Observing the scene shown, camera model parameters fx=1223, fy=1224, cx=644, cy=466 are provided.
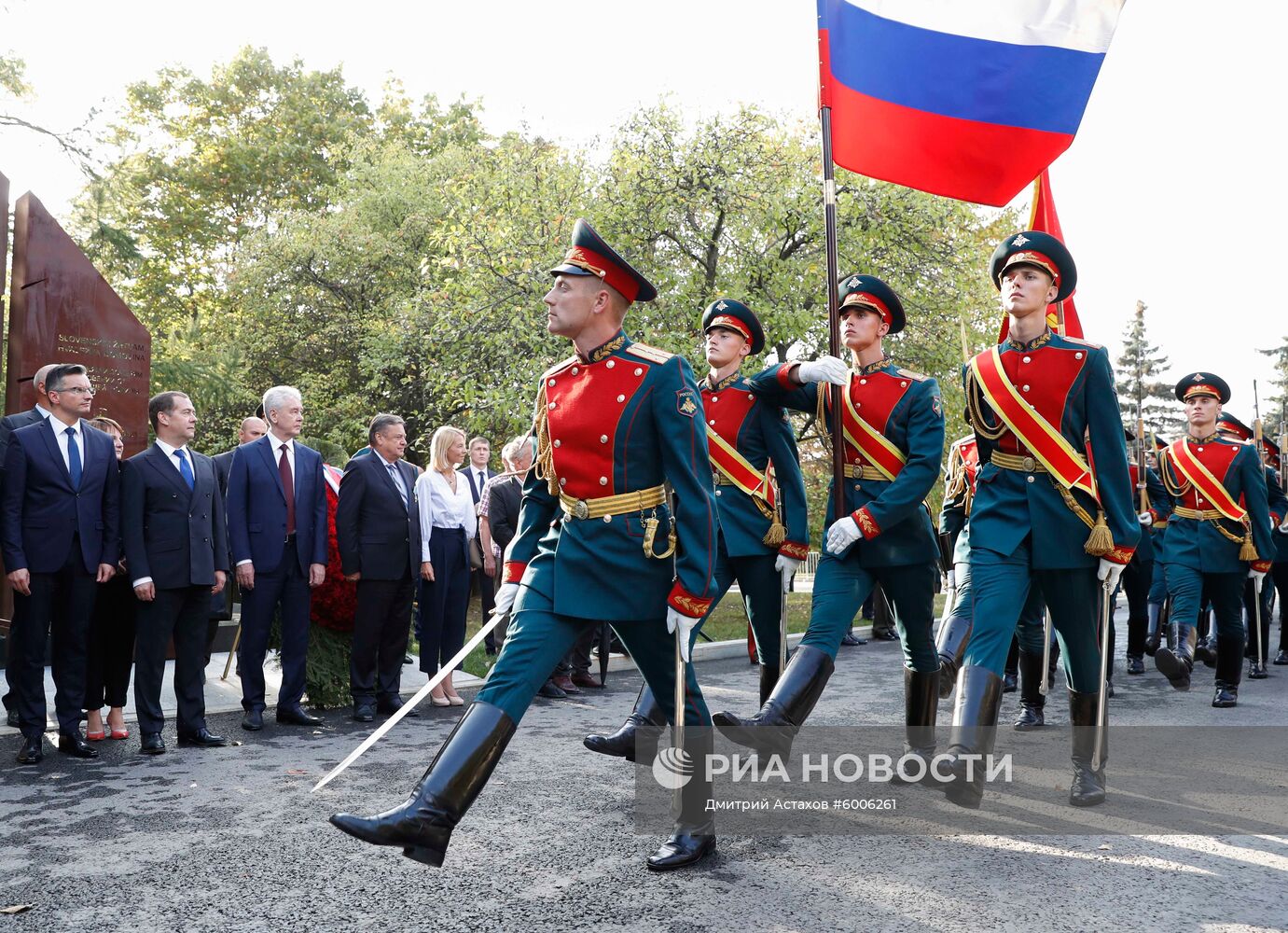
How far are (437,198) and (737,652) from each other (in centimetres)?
1866

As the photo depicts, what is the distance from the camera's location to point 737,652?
11734 millimetres

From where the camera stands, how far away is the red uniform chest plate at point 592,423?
4148 millimetres

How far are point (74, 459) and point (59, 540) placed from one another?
493mm

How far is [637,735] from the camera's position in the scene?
539 cm

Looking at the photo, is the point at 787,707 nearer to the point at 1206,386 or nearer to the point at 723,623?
the point at 1206,386

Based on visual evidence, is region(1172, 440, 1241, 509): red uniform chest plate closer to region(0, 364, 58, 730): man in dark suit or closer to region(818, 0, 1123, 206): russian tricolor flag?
region(818, 0, 1123, 206): russian tricolor flag

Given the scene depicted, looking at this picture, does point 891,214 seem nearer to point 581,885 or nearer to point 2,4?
point 2,4

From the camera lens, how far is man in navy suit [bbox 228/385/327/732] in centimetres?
763

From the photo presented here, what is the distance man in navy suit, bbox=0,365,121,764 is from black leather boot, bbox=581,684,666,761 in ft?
10.1

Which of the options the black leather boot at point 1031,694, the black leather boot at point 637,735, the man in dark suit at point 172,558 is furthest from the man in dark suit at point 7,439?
the black leather boot at point 1031,694

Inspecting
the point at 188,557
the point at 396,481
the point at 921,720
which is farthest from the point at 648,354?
the point at 396,481

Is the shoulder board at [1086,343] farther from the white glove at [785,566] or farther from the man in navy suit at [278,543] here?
the man in navy suit at [278,543]

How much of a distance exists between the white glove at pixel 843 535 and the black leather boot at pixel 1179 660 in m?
3.80

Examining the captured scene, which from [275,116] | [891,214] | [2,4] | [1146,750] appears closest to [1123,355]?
[275,116]
